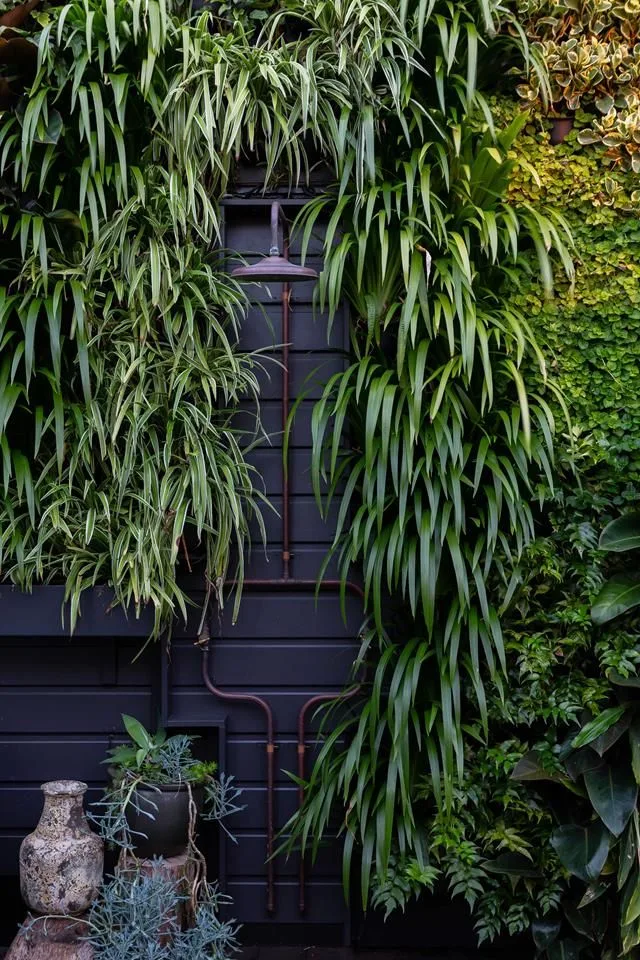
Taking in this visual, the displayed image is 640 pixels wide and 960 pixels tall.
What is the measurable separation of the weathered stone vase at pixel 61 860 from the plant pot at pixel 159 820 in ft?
0.43

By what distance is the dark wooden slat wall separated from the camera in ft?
9.43

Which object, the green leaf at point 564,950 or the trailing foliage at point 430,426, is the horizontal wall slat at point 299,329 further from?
the green leaf at point 564,950

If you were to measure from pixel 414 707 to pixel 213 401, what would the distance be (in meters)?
1.06

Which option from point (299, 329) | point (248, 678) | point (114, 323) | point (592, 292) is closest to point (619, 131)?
point (592, 292)

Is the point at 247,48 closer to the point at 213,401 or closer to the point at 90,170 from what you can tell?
the point at 90,170

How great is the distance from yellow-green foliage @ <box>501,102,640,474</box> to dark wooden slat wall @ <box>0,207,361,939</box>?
641 mm

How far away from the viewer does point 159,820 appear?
2545 mm

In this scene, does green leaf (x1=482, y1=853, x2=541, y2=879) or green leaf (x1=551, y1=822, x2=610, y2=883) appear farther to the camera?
green leaf (x1=482, y1=853, x2=541, y2=879)

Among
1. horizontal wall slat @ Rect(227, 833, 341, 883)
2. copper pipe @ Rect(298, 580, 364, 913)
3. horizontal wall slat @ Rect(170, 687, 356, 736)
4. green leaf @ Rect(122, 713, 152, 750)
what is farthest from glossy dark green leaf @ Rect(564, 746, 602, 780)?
green leaf @ Rect(122, 713, 152, 750)

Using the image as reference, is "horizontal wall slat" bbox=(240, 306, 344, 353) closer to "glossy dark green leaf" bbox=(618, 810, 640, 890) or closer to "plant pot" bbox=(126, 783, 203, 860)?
"plant pot" bbox=(126, 783, 203, 860)

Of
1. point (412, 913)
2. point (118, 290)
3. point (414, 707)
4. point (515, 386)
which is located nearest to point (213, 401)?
point (118, 290)

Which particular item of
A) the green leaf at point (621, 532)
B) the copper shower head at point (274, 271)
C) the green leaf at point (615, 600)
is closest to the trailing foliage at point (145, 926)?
the green leaf at point (615, 600)

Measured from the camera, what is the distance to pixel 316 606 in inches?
111

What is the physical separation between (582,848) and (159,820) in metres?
1.08
